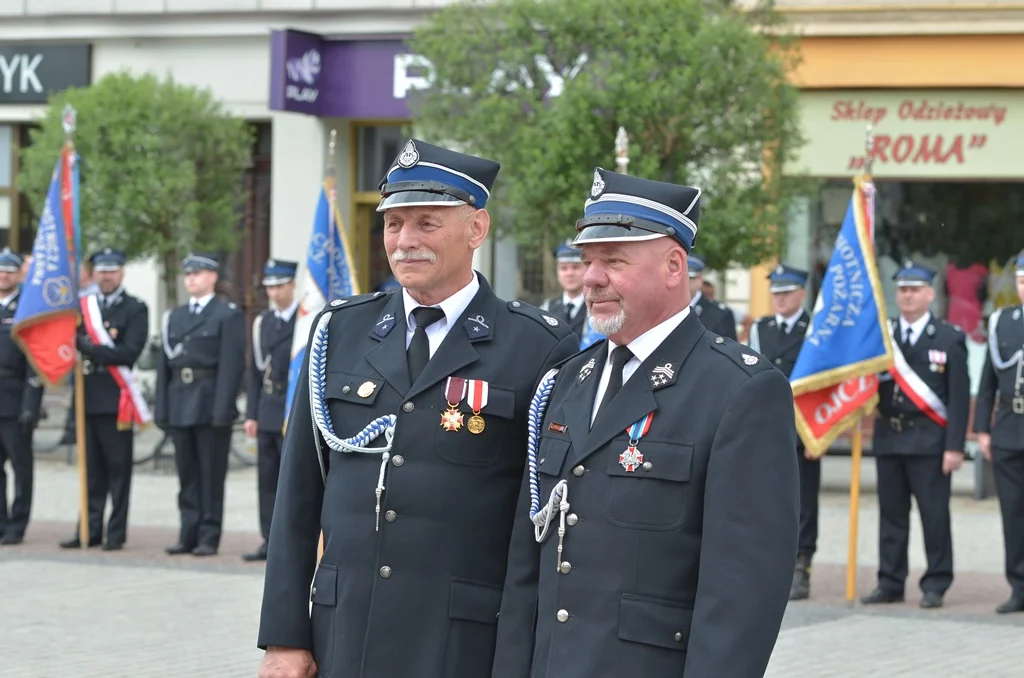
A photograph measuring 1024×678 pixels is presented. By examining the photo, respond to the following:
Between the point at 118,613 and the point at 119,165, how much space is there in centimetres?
1103

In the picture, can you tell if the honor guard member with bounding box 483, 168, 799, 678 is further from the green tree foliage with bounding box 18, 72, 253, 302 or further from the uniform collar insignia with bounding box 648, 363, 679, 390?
the green tree foliage with bounding box 18, 72, 253, 302

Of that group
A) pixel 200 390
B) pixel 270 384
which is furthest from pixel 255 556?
pixel 200 390

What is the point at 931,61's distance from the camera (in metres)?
20.1

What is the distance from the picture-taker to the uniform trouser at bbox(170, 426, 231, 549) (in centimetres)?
1275


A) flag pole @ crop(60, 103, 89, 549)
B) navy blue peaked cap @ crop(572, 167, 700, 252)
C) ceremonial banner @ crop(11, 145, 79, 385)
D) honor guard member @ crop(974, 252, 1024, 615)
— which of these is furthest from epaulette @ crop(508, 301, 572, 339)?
ceremonial banner @ crop(11, 145, 79, 385)

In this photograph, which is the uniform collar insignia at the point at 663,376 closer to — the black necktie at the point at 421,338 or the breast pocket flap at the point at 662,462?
the breast pocket flap at the point at 662,462

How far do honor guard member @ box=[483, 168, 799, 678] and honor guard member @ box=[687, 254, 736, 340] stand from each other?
8000mm

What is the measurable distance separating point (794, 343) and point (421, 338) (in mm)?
7397

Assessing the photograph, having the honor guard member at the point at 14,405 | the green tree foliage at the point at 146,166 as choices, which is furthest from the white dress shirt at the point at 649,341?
the green tree foliage at the point at 146,166

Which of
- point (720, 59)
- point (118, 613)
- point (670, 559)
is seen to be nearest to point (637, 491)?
point (670, 559)

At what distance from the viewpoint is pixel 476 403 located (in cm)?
445

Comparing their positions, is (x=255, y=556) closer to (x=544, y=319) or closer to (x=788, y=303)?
(x=788, y=303)

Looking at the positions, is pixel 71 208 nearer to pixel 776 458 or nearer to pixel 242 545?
pixel 242 545

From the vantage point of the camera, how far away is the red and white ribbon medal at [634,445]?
12.8 feet
